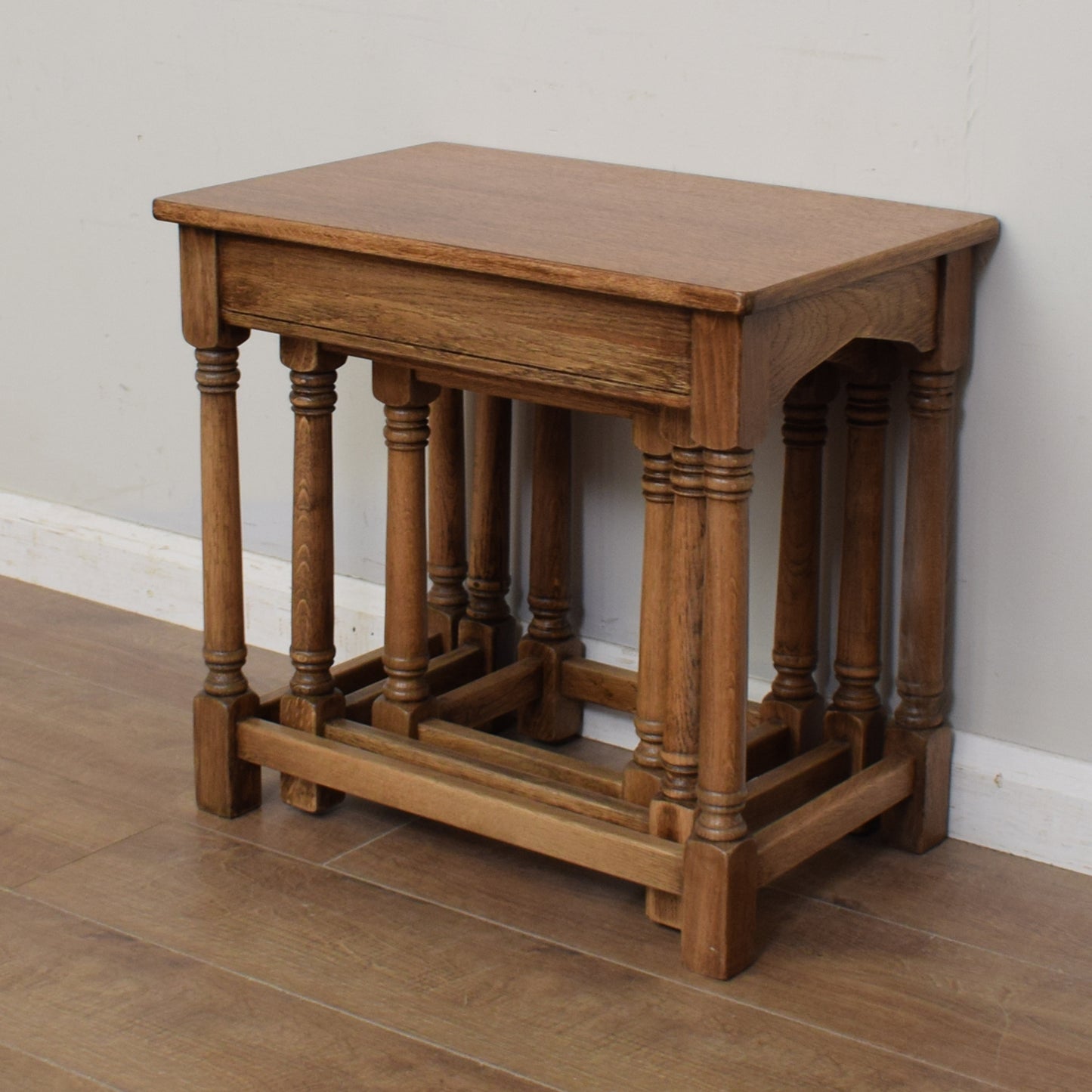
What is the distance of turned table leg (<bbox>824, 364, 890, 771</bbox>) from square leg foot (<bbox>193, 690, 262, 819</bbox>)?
2.45ft

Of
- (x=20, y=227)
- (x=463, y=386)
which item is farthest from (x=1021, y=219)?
(x=20, y=227)

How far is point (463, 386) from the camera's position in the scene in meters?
2.13

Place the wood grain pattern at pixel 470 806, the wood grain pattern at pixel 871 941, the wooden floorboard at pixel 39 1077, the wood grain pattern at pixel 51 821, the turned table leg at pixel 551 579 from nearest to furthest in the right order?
the wooden floorboard at pixel 39 1077 → the wood grain pattern at pixel 871 941 → the wood grain pattern at pixel 470 806 → the wood grain pattern at pixel 51 821 → the turned table leg at pixel 551 579

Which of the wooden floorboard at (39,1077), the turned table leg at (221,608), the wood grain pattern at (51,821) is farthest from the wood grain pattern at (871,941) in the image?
the wooden floorboard at (39,1077)

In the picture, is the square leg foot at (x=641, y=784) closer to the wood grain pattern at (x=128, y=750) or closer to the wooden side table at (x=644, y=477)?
the wooden side table at (x=644, y=477)

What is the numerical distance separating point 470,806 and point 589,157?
0.88 meters

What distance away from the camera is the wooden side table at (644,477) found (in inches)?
73.4

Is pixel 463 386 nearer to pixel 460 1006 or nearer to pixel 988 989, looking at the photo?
pixel 460 1006

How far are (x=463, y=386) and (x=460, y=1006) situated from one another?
0.70 meters

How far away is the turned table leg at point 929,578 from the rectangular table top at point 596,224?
117mm

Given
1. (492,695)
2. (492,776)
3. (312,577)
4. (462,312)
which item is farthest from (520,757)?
(462,312)

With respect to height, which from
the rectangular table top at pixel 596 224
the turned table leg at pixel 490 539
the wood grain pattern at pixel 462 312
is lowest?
the turned table leg at pixel 490 539

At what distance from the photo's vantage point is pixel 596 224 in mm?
2021

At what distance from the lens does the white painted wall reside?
2.12m
